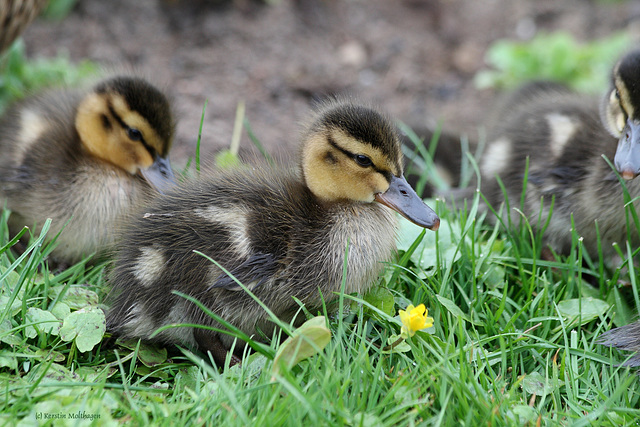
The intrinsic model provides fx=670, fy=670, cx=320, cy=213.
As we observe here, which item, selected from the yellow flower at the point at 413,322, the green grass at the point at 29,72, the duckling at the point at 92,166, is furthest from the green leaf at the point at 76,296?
the green grass at the point at 29,72

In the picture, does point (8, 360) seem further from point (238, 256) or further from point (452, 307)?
point (452, 307)

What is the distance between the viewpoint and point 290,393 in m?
1.67

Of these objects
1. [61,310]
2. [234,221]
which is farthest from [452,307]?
[61,310]

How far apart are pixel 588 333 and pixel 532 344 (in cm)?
30

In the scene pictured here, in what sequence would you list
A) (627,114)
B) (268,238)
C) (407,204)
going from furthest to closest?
(627,114) → (407,204) → (268,238)

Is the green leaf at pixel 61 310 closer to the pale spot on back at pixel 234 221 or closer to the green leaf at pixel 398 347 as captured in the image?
the pale spot on back at pixel 234 221

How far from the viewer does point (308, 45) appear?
478cm

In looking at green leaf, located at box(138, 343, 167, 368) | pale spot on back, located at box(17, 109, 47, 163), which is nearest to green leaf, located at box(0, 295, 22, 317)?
green leaf, located at box(138, 343, 167, 368)

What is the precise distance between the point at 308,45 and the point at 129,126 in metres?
2.51

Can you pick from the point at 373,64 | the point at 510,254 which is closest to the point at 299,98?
the point at 373,64

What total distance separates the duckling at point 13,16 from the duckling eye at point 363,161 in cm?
187

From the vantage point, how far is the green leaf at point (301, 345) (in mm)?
1801

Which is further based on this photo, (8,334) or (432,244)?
(432,244)

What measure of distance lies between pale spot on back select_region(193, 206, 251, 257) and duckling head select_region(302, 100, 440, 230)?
0.88 ft
